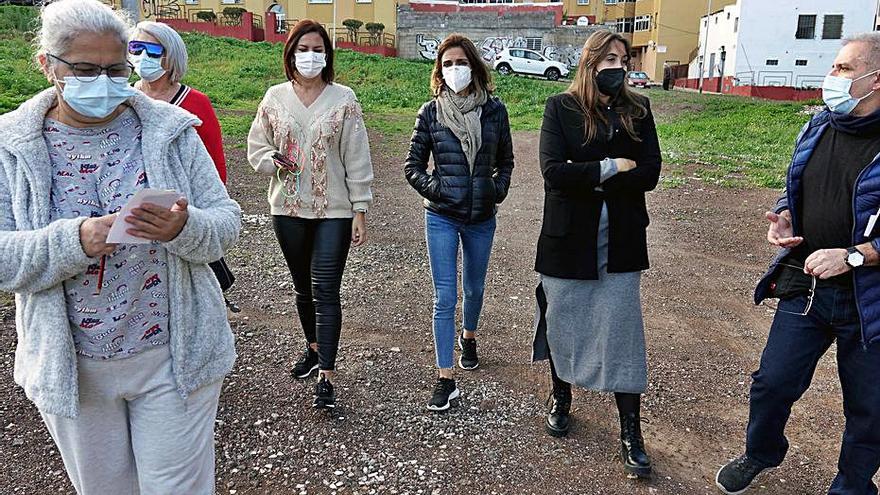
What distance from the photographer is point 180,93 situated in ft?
11.2

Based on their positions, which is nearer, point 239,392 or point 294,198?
point 294,198

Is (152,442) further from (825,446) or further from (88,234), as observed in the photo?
(825,446)

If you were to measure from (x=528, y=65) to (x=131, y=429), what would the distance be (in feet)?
105

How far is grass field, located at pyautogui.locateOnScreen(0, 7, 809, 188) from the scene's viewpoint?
42.0ft

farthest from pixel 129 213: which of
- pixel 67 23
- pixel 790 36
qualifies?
pixel 790 36

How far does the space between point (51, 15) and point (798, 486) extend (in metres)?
3.61

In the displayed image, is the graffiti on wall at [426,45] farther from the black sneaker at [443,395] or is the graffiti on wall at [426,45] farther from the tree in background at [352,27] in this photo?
the black sneaker at [443,395]

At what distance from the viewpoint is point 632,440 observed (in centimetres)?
321

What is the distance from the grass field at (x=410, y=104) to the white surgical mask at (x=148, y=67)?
8.73 metres

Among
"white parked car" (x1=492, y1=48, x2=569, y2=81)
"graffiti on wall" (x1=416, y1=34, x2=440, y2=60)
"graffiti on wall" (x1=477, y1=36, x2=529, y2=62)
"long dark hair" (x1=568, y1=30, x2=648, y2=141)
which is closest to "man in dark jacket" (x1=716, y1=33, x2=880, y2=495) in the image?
"long dark hair" (x1=568, y1=30, x2=648, y2=141)

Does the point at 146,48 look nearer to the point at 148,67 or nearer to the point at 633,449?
the point at 148,67

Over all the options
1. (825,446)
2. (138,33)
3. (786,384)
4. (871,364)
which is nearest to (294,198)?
(138,33)

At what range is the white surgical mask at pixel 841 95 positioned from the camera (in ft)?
8.93

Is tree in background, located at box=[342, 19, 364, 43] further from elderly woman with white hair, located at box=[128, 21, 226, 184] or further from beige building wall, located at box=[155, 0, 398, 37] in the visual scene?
elderly woman with white hair, located at box=[128, 21, 226, 184]
